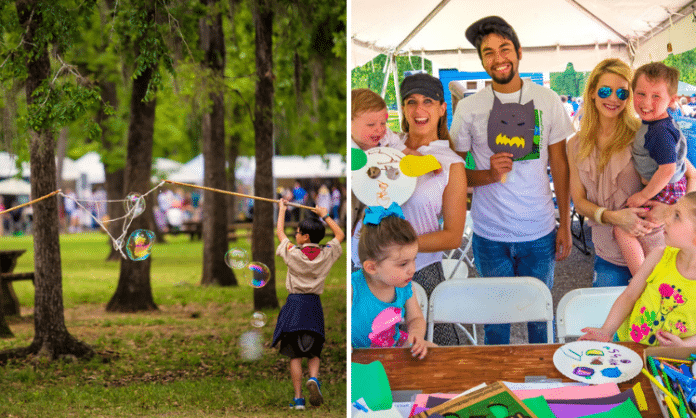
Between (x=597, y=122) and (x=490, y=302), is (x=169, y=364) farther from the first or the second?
(x=597, y=122)

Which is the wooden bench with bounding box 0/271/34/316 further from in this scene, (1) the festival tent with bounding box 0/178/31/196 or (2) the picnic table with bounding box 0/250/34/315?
(1) the festival tent with bounding box 0/178/31/196

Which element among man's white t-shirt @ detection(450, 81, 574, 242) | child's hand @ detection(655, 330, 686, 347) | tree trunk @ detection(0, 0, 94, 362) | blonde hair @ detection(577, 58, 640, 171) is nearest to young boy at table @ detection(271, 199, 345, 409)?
man's white t-shirt @ detection(450, 81, 574, 242)

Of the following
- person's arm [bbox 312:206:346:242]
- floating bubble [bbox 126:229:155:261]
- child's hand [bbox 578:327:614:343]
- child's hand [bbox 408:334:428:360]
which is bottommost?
child's hand [bbox 408:334:428:360]

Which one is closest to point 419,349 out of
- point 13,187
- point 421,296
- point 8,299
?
point 421,296

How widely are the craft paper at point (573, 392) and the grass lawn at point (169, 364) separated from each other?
2537 mm

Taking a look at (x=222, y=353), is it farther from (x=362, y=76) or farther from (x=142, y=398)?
(x=362, y=76)

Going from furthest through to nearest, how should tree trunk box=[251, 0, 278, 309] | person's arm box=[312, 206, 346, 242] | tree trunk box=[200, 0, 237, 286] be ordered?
tree trunk box=[200, 0, 237, 286] → tree trunk box=[251, 0, 278, 309] → person's arm box=[312, 206, 346, 242]

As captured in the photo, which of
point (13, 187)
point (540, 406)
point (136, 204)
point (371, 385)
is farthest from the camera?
point (13, 187)

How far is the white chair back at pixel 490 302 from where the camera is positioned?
110 inches

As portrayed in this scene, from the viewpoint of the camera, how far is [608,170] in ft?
9.04

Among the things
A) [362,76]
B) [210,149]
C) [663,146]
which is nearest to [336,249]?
[362,76]

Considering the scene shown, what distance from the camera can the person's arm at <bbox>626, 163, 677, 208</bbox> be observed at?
8.76 feet

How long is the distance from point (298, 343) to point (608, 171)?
8.03 ft

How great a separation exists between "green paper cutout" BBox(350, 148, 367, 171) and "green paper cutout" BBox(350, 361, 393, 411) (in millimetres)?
873
